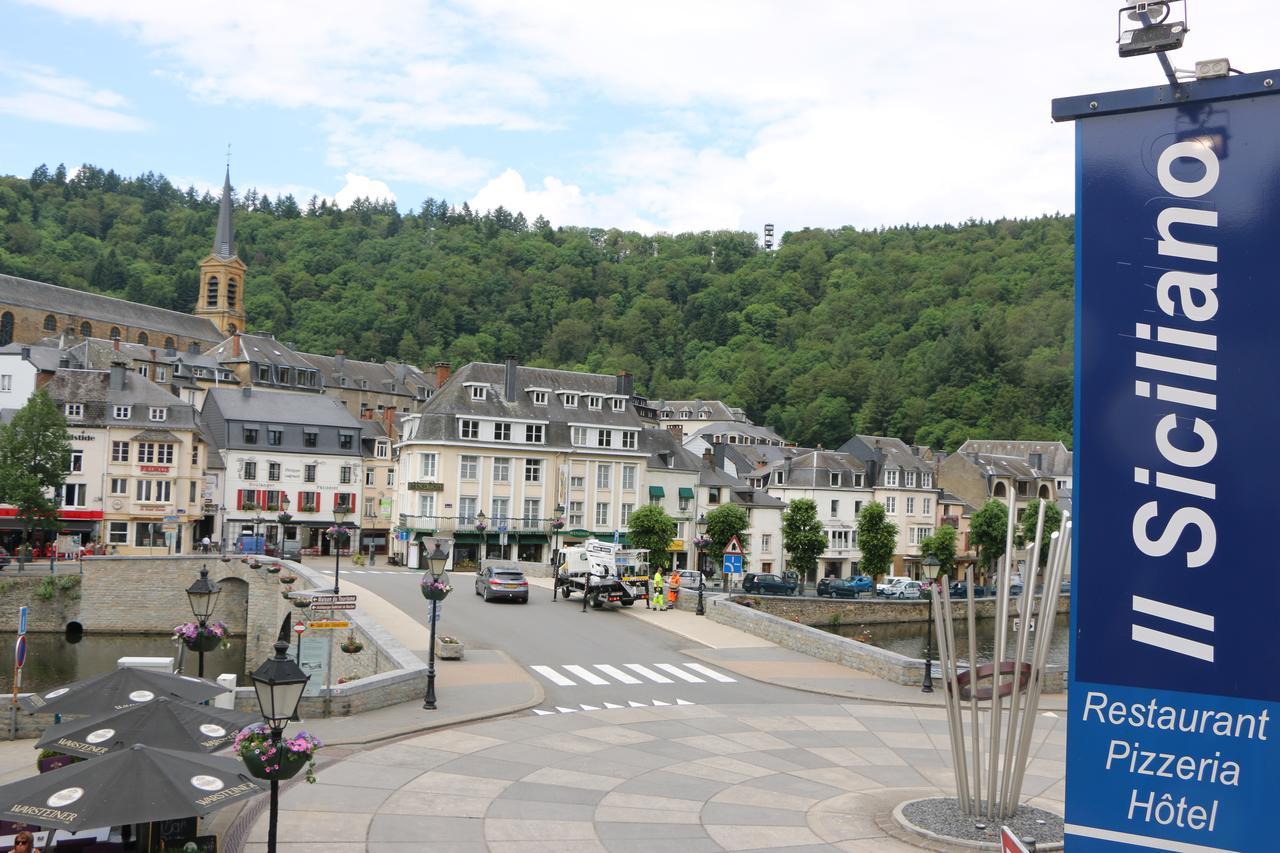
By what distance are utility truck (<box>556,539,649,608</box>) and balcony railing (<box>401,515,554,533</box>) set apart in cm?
1544

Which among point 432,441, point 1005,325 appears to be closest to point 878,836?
point 432,441

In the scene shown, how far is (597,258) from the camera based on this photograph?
16738 centimetres

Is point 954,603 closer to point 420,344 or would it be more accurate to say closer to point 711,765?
point 711,765

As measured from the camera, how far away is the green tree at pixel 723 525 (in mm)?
58625

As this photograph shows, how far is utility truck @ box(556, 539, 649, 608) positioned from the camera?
39.1 metres

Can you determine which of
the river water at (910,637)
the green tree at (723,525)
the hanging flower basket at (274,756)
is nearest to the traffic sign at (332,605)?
the hanging flower basket at (274,756)

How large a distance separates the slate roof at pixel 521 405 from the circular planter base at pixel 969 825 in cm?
5026

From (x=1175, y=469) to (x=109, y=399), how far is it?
64072mm

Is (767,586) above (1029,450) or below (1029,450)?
below

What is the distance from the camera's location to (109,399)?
6172 centimetres

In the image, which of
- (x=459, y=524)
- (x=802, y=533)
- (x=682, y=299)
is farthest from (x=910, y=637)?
(x=682, y=299)

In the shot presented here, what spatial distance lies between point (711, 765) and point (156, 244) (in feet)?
527

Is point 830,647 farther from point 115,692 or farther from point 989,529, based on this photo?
point 989,529

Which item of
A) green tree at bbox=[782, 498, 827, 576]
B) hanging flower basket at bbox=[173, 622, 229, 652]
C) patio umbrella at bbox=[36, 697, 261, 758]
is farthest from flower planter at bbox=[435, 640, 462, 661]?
green tree at bbox=[782, 498, 827, 576]
